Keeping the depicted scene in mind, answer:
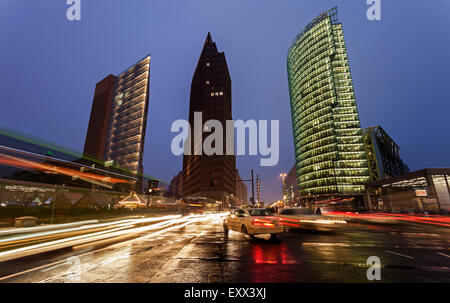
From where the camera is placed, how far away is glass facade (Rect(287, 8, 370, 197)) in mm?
78812

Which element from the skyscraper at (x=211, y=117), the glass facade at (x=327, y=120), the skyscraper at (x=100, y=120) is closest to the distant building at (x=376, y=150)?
the glass facade at (x=327, y=120)

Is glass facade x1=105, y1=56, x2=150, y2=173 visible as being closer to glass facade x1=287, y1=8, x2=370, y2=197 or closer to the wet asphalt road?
glass facade x1=287, y1=8, x2=370, y2=197

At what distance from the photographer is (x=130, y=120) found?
9419 centimetres

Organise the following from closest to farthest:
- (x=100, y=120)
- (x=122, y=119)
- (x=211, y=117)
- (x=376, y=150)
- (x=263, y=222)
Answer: (x=263, y=222) → (x=376, y=150) → (x=122, y=119) → (x=100, y=120) → (x=211, y=117)

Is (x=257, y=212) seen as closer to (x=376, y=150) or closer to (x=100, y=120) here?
(x=376, y=150)

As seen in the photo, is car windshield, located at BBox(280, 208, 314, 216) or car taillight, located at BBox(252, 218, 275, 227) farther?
car windshield, located at BBox(280, 208, 314, 216)

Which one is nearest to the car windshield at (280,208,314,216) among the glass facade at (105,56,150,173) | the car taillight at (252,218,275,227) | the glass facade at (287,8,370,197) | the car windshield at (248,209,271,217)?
the car windshield at (248,209,271,217)

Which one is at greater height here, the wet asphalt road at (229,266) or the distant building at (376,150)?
the distant building at (376,150)

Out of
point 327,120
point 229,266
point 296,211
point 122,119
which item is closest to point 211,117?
point 122,119

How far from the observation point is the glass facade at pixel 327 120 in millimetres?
78812

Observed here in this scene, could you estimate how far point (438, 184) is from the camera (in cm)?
3056

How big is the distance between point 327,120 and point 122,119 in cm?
9461

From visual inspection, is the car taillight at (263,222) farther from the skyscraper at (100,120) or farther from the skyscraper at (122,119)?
the skyscraper at (100,120)
